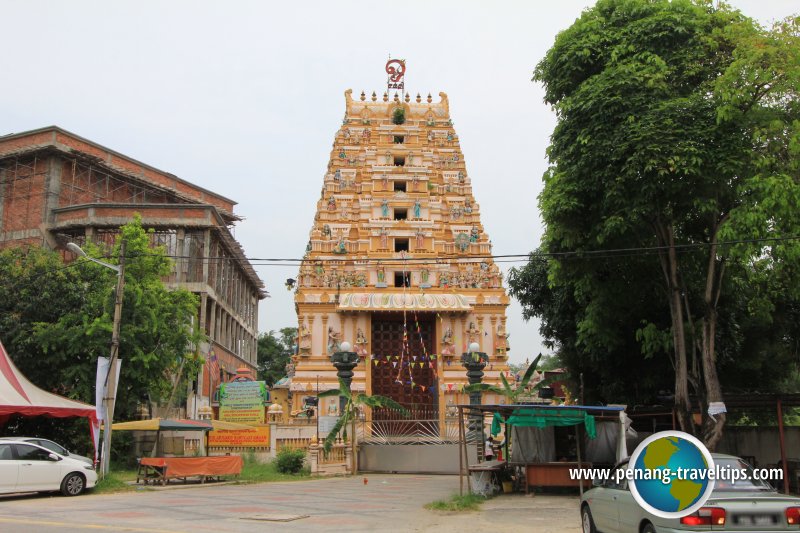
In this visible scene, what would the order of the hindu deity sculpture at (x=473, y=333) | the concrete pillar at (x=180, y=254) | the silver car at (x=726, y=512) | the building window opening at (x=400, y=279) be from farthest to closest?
the concrete pillar at (x=180, y=254) < the building window opening at (x=400, y=279) < the hindu deity sculpture at (x=473, y=333) < the silver car at (x=726, y=512)

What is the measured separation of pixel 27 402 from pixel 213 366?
2669cm

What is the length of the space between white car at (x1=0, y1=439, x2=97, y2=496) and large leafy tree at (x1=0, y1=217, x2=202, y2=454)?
6.91m

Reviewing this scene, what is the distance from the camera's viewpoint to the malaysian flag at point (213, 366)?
46.6 m

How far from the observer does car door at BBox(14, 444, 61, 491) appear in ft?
55.3

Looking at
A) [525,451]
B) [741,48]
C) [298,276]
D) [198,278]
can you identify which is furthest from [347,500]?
[198,278]

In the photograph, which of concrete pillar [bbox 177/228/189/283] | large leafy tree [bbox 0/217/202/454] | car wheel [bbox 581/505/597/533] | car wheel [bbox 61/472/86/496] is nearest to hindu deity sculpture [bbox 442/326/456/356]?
large leafy tree [bbox 0/217/202/454]

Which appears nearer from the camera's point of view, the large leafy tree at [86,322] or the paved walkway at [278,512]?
the paved walkway at [278,512]

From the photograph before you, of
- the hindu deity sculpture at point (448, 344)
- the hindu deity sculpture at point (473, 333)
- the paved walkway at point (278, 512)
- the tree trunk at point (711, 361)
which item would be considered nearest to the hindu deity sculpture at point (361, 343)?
the hindu deity sculpture at point (448, 344)

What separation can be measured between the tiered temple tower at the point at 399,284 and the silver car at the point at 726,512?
2416cm

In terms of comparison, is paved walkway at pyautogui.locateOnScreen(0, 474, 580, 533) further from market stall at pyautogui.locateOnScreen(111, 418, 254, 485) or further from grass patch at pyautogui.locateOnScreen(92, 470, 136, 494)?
market stall at pyautogui.locateOnScreen(111, 418, 254, 485)

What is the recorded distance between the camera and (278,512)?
1466 cm

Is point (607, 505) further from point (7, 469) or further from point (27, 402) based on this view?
point (27, 402)

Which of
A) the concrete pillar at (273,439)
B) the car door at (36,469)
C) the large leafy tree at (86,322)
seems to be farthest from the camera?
the concrete pillar at (273,439)

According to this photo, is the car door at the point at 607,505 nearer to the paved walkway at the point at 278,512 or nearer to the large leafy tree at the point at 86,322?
the paved walkway at the point at 278,512
